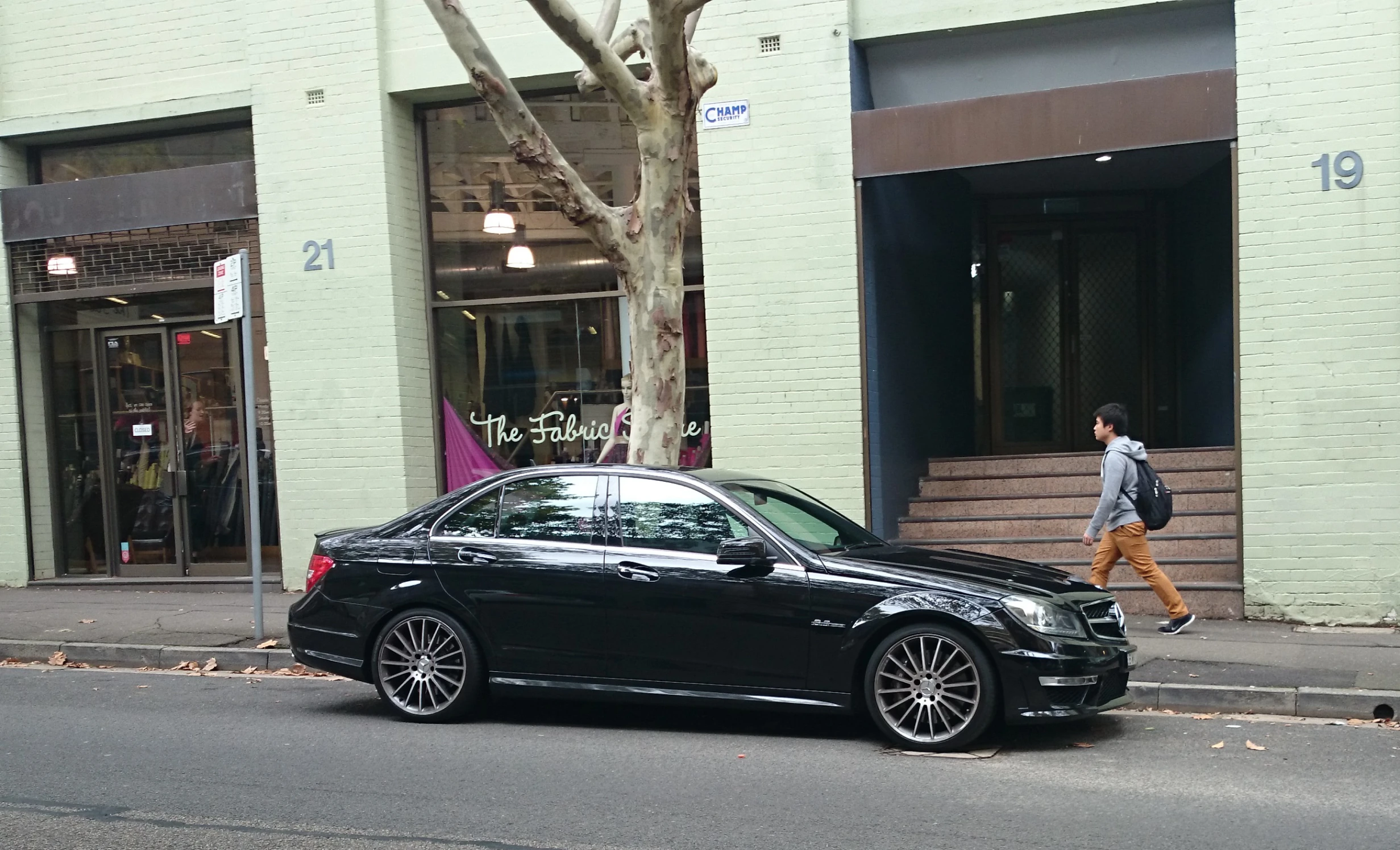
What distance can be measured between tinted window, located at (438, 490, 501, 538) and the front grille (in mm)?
3248

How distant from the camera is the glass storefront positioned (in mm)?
12633

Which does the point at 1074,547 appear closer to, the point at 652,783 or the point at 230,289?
the point at 652,783

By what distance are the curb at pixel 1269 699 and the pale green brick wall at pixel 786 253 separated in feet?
12.9

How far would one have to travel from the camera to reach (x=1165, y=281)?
591 inches

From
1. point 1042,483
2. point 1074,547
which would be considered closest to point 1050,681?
point 1074,547

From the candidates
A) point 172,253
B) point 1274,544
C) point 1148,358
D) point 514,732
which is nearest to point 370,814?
point 514,732

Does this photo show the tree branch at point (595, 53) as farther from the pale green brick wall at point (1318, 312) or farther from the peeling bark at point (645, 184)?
the pale green brick wall at point (1318, 312)

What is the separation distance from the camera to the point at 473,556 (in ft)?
24.9

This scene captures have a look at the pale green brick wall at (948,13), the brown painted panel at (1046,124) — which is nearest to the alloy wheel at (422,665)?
the brown painted panel at (1046,124)

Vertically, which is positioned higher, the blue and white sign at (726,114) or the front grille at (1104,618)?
the blue and white sign at (726,114)

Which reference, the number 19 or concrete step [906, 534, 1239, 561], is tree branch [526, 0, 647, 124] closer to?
concrete step [906, 534, 1239, 561]

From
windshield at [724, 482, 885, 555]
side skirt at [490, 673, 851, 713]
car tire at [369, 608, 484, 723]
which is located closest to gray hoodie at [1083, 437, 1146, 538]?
windshield at [724, 482, 885, 555]

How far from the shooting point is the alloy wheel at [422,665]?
7598 millimetres

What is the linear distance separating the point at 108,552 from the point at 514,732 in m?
8.58
